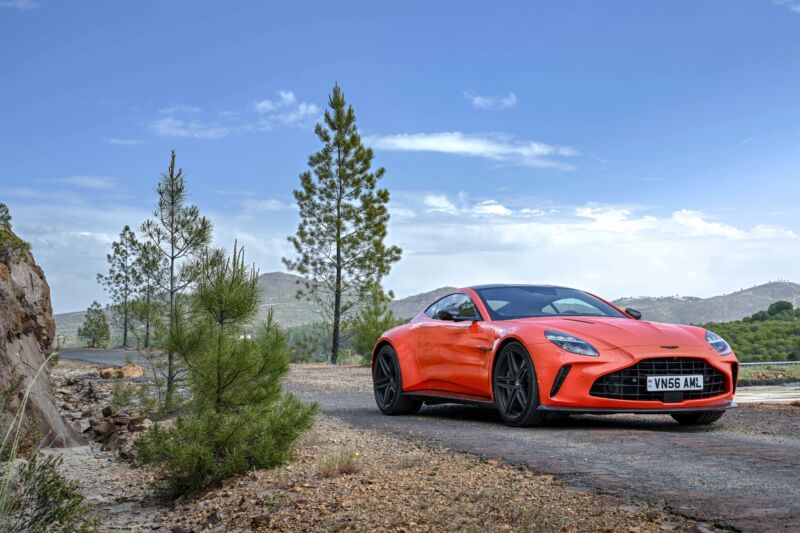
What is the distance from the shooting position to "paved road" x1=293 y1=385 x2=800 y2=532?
4.80 m

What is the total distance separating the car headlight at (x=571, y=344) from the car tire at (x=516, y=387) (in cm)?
29

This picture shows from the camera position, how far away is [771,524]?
4.32 m

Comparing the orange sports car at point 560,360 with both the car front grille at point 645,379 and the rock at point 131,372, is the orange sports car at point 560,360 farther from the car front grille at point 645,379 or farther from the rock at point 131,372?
the rock at point 131,372

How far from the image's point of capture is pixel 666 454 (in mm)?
6387

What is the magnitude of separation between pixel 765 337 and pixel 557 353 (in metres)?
28.8

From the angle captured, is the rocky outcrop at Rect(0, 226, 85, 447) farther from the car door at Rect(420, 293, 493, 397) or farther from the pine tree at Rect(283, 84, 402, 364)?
the pine tree at Rect(283, 84, 402, 364)

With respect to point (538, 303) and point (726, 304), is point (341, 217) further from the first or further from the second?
point (726, 304)

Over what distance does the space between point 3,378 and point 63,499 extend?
12.1 ft

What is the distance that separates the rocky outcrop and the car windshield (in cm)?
485

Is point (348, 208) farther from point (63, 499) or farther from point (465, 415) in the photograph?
point (63, 499)

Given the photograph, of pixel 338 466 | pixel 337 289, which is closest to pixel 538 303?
pixel 338 466

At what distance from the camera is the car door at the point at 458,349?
874 centimetres

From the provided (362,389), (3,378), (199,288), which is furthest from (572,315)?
(362,389)

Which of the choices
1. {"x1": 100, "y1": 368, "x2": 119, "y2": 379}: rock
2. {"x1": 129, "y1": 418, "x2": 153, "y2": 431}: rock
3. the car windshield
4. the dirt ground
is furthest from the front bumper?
{"x1": 100, "y1": 368, "x2": 119, "y2": 379}: rock
